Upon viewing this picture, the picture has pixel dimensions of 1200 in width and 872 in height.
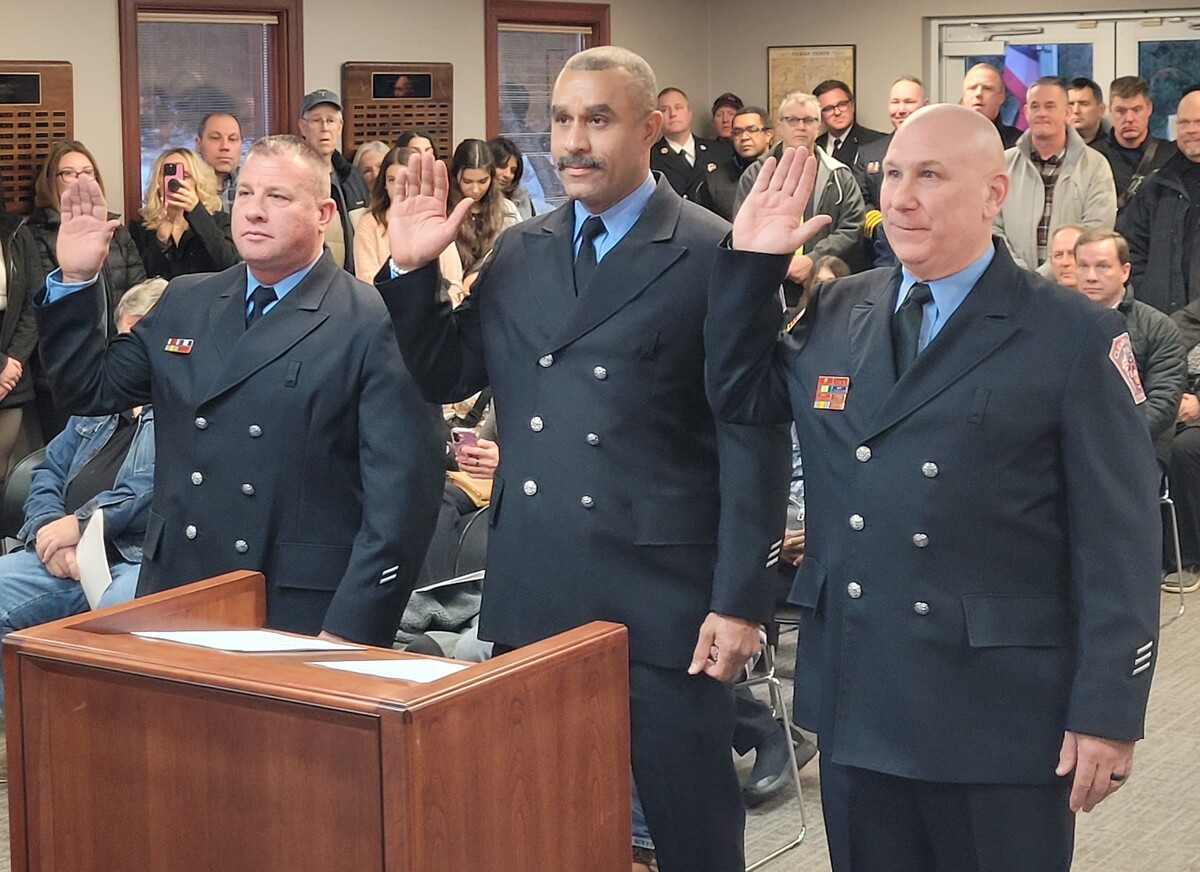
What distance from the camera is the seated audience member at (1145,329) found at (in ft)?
19.0

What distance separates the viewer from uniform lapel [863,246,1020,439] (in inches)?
87.0

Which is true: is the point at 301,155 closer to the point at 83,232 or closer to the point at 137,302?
the point at 83,232

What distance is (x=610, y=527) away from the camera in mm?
2586

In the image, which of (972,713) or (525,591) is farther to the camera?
(525,591)

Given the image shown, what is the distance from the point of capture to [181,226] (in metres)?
7.11

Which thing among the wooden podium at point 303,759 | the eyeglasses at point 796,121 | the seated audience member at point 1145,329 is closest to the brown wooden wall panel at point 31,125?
the eyeglasses at point 796,121

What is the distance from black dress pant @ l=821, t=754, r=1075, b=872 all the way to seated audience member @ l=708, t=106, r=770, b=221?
300 inches

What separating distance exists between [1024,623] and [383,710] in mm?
892

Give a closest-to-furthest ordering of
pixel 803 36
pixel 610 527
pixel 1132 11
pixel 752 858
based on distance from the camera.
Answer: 1. pixel 610 527
2. pixel 752 858
3. pixel 1132 11
4. pixel 803 36

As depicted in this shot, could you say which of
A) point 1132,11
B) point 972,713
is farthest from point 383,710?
point 1132,11

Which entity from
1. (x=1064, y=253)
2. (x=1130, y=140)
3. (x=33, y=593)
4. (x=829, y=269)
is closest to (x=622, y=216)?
(x=33, y=593)

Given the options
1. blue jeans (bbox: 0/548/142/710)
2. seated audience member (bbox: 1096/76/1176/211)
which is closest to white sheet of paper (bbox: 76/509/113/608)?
blue jeans (bbox: 0/548/142/710)

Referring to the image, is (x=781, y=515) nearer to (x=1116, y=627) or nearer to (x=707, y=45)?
(x=1116, y=627)

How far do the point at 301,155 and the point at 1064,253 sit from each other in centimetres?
374
